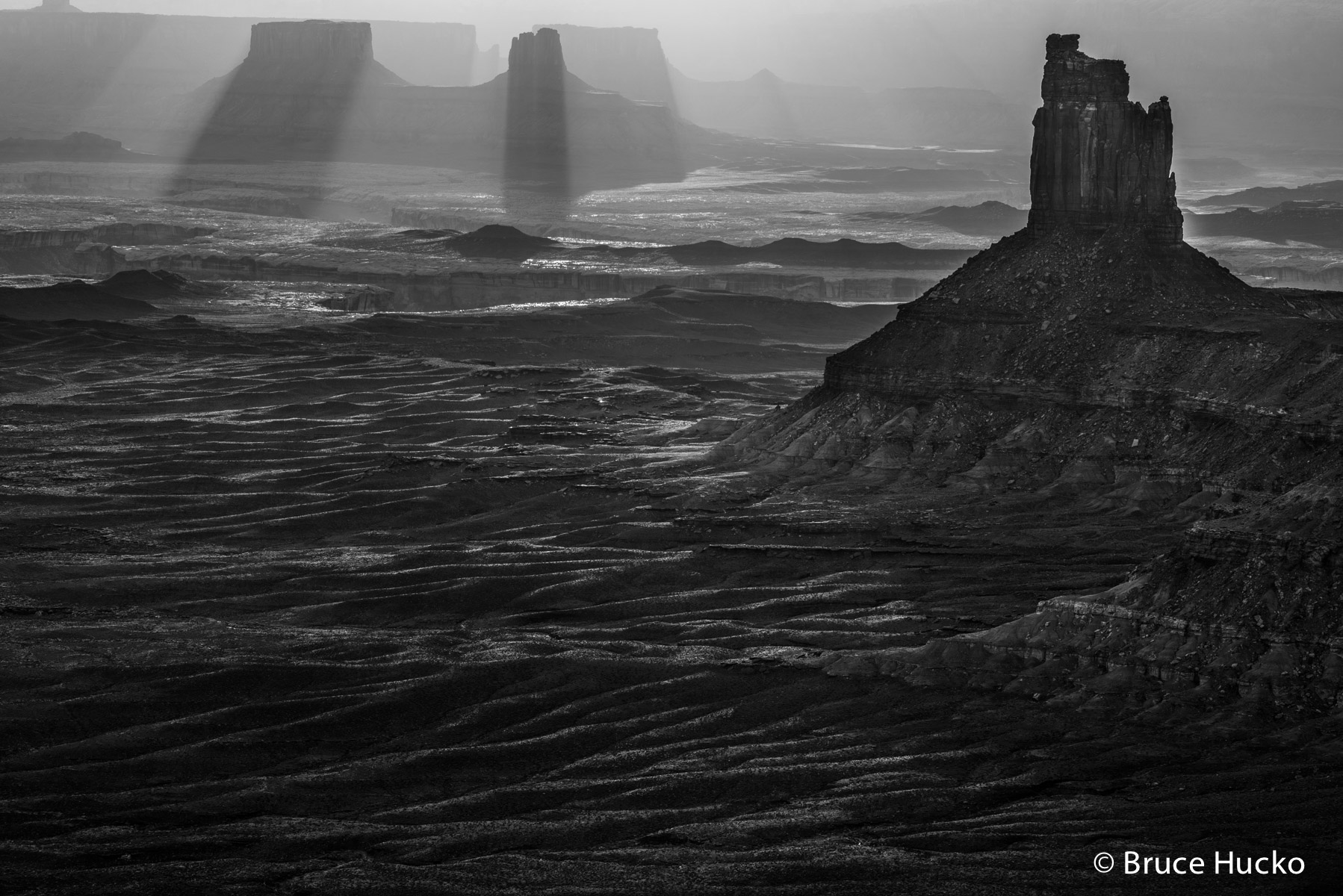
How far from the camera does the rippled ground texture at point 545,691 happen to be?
80.7 feet

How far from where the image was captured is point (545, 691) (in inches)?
1267

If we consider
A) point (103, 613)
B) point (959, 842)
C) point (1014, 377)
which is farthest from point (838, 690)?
point (1014, 377)

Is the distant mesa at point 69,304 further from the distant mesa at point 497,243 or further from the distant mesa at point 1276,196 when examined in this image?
the distant mesa at point 1276,196

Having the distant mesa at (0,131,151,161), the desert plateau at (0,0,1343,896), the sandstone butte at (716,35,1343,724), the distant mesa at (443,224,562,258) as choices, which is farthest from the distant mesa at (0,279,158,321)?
the distant mesa at (0,131,151,161)

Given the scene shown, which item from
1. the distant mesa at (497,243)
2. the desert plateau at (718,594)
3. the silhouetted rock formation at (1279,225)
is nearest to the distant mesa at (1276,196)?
the silhouetted rock formation at (1279,225)

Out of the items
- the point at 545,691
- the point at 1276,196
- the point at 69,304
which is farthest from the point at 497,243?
the point at 545,691

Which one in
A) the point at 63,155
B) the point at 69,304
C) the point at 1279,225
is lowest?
the point at 69,304

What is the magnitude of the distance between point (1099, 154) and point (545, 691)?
87.2 ft

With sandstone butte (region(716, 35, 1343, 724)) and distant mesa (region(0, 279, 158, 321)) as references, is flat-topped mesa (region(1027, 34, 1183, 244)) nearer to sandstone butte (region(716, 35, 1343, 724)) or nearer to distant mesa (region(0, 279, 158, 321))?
sandstone butte (region(716, 35, 1343, 724))

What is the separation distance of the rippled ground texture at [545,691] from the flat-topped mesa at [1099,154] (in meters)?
9.72

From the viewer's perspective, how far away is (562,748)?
29.4 m

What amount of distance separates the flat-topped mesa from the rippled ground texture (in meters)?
9.72

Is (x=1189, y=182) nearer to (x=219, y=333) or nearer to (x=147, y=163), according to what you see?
(x=147, y=163)

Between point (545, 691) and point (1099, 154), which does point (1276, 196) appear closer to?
point (1099, 154)
